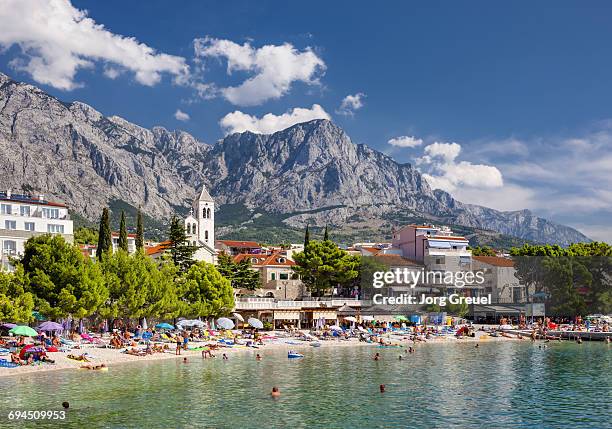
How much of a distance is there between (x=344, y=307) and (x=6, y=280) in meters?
50.6

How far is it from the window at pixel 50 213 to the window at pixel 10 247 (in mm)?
6523

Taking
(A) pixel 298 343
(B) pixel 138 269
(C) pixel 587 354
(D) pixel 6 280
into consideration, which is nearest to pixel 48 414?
(D) pixel 6 280

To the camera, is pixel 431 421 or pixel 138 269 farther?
pixel 138 269

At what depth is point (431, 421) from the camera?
3164 cm

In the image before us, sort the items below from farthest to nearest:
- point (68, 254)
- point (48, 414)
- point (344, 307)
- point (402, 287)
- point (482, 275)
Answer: point (482, 275) < point (402, 287) < point (344, 307) < point (68, 254) < point (48, 414)

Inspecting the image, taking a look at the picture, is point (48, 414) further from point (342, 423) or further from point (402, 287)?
point (402, 287)

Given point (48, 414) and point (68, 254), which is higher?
point (68, 254)

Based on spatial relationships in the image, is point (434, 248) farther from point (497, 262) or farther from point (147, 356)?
point (147, 356)

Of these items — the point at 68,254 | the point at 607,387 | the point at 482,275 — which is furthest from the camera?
the point at 482,275

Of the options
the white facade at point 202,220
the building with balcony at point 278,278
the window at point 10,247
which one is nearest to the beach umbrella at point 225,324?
the window at point 10,247

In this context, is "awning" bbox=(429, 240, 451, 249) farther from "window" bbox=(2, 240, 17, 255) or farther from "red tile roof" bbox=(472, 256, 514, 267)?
"window" bbox=(2, 240, 17, 255)

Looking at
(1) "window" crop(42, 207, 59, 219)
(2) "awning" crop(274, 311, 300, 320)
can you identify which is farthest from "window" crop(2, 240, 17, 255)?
(2) "awning" crop(274, 311, 300, 320)

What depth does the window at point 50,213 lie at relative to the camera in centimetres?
8069

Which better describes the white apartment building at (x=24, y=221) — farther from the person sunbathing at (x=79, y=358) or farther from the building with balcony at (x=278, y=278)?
the building with balcony at (x=278, y=278)
